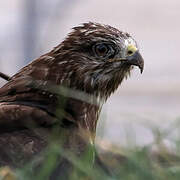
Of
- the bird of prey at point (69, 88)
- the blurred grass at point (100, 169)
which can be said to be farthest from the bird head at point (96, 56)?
the blurred grass at point (100, 169)

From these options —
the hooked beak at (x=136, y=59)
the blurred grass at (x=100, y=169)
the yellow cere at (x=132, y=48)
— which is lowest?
the hooked beak at (x=136, y=59)

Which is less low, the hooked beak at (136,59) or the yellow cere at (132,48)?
the yellow cere at (132,48)

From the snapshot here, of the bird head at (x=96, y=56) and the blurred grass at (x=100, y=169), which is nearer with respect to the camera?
the blurred grass at (x=100, y=169)

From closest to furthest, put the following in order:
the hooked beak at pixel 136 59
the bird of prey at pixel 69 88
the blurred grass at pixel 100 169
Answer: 1. the blurred grass at pixel 100 169
2. the bird of prey at pixel 69 88
3. the hooked beak at pixel 136 59

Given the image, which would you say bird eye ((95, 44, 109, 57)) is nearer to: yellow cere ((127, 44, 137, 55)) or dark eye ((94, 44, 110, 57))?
dark eye ((94, 44, 110, 57))

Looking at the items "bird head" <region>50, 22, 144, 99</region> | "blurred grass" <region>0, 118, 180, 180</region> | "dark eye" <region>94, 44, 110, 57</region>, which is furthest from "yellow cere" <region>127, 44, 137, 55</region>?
"blurred grass" <region>0, 118, 180, 180</region>

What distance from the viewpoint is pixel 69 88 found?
24.0 feet

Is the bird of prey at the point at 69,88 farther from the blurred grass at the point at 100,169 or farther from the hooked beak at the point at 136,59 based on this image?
the blurred grass at the point at 100,169

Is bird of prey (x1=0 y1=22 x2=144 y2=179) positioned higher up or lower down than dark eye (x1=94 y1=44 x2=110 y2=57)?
lower down

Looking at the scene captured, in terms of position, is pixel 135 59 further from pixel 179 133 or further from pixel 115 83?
pixel 179 133

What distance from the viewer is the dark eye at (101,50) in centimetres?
743

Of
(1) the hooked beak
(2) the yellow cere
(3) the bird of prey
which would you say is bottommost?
(3) the bird of prey

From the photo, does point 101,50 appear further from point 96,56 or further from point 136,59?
point 136,59

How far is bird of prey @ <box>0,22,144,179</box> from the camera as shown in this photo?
21.3 ft
